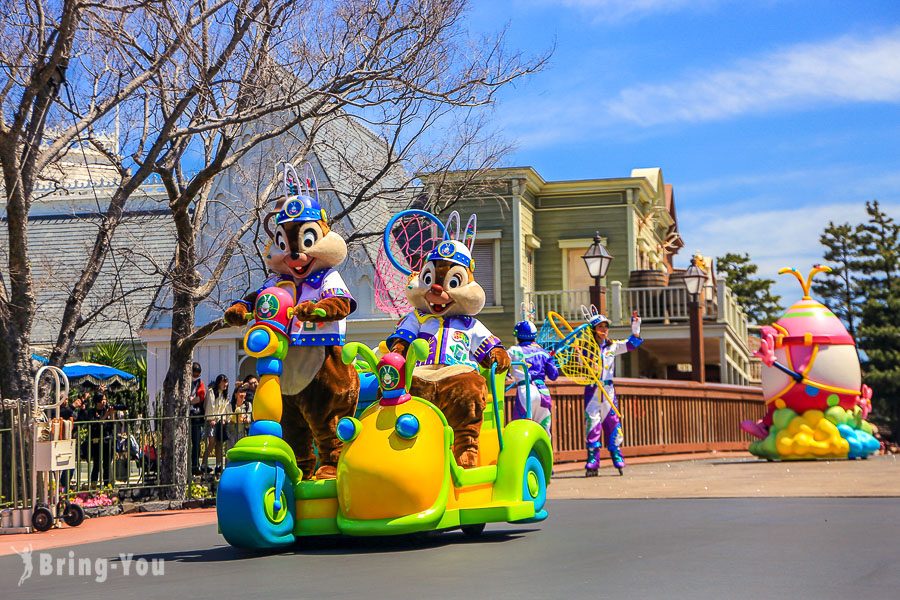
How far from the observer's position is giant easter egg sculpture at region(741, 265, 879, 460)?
17.7 metres

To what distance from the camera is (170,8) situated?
1272 cm

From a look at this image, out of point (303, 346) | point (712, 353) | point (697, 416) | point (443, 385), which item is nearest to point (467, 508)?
point (443, 385)

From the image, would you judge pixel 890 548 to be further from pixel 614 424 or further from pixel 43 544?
pixel 614 424

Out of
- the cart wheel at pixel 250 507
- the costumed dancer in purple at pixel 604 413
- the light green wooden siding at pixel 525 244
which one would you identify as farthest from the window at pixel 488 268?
the cart wheel at pixel 250 507

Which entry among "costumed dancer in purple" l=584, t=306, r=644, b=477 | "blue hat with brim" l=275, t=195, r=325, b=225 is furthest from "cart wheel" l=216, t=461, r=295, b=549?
"costumed dancer in purple" l=584, t=306, r=644, b=477

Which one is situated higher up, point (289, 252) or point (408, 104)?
point (408, 104)

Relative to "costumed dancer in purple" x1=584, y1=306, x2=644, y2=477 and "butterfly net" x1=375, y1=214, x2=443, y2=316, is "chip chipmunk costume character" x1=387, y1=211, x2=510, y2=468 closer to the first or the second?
"butterfly net" x1=375, y1=214, x2=443, y2=316

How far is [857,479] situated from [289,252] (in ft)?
26.8

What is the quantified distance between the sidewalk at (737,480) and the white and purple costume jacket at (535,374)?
1005mm

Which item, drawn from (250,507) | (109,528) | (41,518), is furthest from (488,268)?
(250,507)

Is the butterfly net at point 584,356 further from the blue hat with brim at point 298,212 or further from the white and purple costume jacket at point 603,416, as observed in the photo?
the blue hat with brim at point 298,212

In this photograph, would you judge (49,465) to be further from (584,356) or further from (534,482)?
(584,356)

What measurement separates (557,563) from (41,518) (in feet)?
20.9

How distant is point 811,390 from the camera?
17766mm
